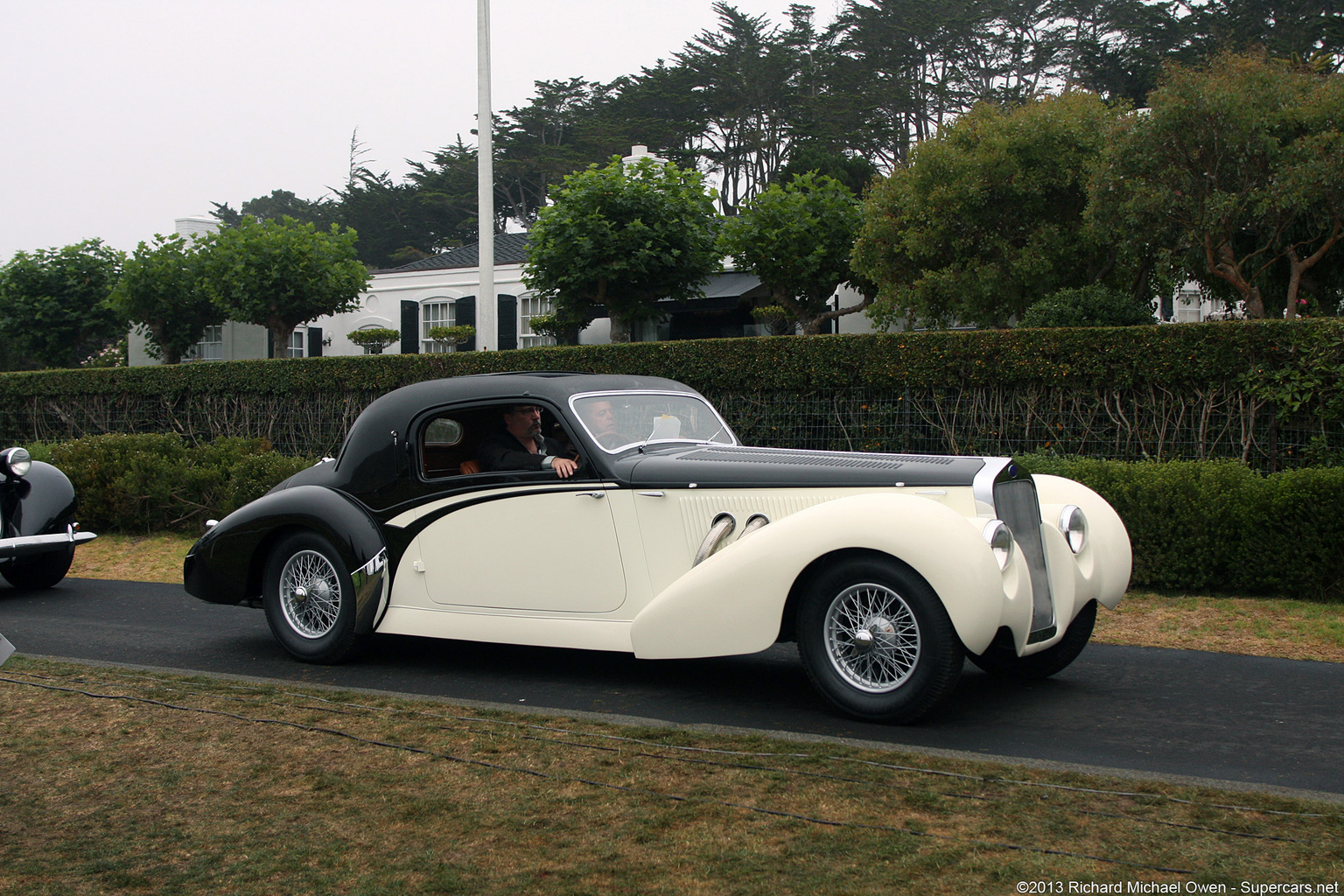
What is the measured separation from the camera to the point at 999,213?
19.5 metres

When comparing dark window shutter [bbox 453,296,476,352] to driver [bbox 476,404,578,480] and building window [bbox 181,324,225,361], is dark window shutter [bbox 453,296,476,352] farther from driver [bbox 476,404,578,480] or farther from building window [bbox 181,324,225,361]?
driver [bbox 476,404,578,480]

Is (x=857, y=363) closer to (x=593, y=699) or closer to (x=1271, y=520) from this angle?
(x=1271, y=520)

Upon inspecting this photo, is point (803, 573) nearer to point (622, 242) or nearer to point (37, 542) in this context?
point (37, 542)

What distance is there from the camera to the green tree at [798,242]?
78.1 ft

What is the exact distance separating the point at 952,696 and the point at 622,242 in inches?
650

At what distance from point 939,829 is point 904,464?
223cm

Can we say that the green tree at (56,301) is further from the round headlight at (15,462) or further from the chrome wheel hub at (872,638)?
the chrome wheel hub at (872,638)

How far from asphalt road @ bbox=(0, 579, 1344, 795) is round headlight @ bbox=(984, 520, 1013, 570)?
80cm

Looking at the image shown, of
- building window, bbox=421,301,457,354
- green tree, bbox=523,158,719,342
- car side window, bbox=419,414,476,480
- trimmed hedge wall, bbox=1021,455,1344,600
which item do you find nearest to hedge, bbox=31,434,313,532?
car side window, bbox=419,414,476,480

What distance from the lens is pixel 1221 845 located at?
3566 mm

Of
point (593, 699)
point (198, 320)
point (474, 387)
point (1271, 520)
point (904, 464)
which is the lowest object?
point (593, 699)

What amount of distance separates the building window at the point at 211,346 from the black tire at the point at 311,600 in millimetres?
28225

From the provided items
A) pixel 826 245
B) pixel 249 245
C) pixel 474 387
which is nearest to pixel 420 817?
pixel 474 387

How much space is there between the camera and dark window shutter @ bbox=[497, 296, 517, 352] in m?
28.3
